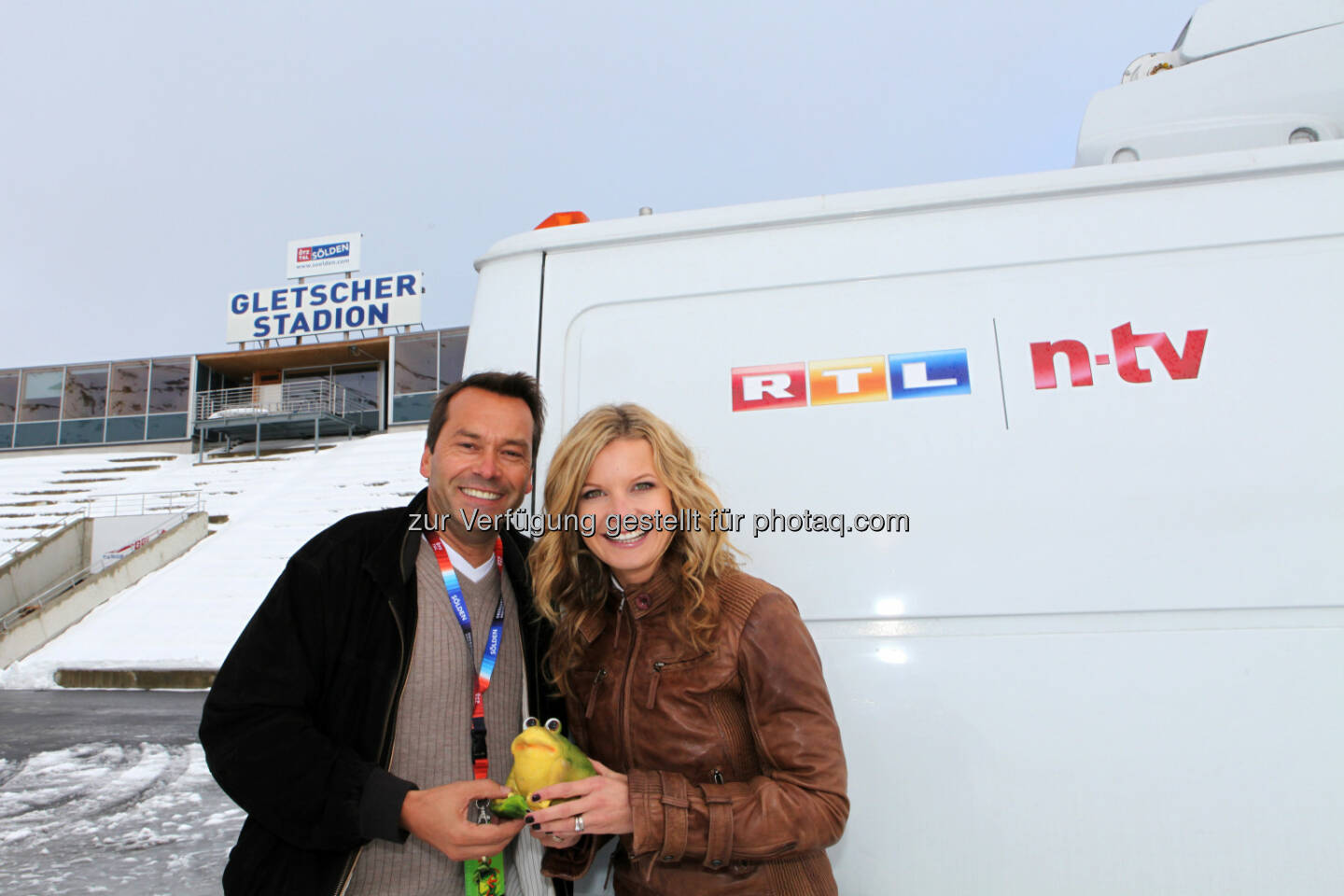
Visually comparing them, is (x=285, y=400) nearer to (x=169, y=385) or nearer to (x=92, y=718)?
(x=169, y=385)

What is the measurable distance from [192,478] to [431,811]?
73.9 feet

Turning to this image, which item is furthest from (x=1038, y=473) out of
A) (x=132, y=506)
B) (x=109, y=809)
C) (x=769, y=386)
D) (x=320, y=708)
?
(x=132, y=506)

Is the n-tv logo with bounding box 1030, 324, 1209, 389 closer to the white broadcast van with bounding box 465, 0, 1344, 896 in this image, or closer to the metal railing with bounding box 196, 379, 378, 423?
the white broadcast van with bounding box 465, 0, 1344, 896

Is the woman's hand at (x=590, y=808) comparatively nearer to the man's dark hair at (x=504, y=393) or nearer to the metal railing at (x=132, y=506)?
the man's dark hair at (x=504, y=393)

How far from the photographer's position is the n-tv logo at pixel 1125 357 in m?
1.62

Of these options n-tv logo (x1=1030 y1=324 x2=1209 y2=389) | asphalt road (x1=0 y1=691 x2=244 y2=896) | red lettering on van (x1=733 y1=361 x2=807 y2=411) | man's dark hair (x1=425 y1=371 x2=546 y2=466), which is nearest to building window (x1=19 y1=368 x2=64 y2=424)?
asphalt road (x1=0 y1=691 x2=244 y2=896)

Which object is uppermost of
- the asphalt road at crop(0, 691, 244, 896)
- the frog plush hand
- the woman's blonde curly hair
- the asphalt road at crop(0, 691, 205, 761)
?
the woman's blonde curly hair

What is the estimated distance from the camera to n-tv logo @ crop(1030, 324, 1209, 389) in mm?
1620

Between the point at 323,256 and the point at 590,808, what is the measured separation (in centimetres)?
2964

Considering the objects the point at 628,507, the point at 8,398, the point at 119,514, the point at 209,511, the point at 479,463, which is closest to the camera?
the point at 628,507

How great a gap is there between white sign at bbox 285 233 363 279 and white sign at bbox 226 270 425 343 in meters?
0.86

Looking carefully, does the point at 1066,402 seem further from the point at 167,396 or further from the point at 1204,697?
the point at 167,396

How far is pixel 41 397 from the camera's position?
24.5 metres

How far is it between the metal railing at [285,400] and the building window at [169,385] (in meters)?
0.75
